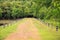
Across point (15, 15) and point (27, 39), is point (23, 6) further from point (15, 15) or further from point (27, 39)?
point (27, 39)

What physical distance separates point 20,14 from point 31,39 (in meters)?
117

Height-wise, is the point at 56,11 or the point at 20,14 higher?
the point at 56,11

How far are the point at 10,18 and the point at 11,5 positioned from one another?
441 inches

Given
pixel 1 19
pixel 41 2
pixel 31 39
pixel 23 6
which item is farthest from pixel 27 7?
pixel 31 39

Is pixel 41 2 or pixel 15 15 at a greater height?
pixel 41 2

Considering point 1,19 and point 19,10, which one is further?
point 19,10

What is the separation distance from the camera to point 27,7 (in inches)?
6038

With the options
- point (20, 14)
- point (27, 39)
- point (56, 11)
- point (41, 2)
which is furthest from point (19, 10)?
point (27, 39)

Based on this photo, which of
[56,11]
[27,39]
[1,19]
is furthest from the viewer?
[1,19]

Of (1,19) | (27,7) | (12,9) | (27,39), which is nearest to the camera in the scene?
(27,39)

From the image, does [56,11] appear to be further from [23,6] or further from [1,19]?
[23,6]

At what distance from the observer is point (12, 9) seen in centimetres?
14412

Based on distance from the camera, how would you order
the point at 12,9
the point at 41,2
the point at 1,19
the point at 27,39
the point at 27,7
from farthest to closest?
the point at 27,7 < the point at 12,9 < the point at 1,19 < the point at 41,2 < the point at 27,39

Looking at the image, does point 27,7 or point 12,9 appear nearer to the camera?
point 12,9
